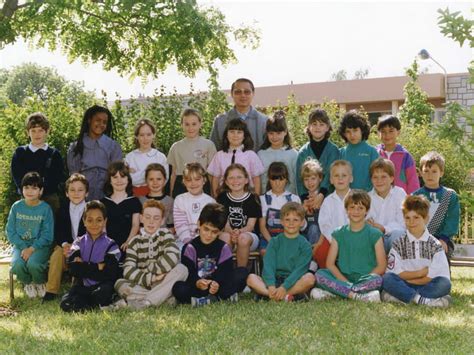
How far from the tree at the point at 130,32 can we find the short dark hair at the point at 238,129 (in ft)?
2.85

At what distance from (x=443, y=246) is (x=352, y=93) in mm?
24462

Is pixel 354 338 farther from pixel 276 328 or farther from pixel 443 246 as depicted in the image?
pixel 443 246

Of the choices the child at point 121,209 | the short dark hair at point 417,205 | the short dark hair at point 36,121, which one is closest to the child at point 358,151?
the short dark hair at point 417,205

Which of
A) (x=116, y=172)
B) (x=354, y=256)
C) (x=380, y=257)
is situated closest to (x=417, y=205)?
(x=380, y=257)

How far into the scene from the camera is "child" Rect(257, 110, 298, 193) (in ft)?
23.6

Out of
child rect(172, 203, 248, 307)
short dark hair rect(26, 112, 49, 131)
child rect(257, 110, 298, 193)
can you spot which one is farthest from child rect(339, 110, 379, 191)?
short dark hair rect(26, 112, 49, 131)

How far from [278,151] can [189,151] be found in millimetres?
1011

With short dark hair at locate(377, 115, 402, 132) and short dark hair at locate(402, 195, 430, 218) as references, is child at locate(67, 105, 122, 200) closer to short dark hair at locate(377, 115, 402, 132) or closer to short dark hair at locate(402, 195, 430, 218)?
short dark hair at locate(377, 115, 402, 132)

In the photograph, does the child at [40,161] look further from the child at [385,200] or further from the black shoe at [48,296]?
the child at [385,200]

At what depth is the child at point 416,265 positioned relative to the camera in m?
5.93

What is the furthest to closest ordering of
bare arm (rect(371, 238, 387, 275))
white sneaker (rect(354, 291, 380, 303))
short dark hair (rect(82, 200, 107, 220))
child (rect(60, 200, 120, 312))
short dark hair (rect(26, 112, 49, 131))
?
short dark hair (rect(26, 112, 49, 131))
short dark hair (rect(82, 200, 107, 220))
bare arm (rect(371, 238, 387, 275))
child (rect(60, 200, 120, 312))
white sneaker (rect(354, 291, 380, 303))

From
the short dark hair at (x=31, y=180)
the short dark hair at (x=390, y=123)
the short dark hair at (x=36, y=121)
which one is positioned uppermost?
the short dark hair at (x=36, y=121)

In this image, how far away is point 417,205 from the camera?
6.12 metres

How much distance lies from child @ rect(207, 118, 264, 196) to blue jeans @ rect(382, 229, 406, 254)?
1.49 metres
